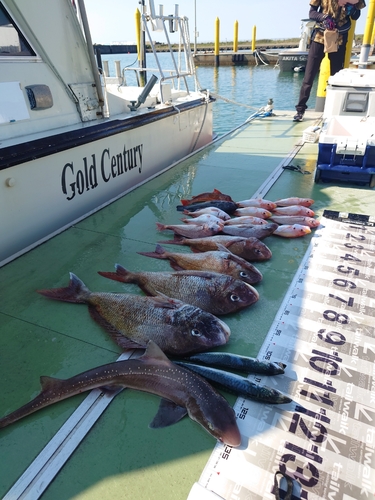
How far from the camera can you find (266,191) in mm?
5074

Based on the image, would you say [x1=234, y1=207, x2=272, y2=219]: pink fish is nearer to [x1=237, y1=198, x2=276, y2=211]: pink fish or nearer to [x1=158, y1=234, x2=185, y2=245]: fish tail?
[x1=237, y1=198, x2=276, y2=211]: pink fish

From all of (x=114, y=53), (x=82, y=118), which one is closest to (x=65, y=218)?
(x=82, y=118)

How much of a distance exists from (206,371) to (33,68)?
379 centimetres

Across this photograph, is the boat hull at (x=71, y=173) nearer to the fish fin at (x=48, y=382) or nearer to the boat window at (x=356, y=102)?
the fish fin at (x=48, y=382)

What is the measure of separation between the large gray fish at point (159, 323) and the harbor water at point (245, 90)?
9.06m

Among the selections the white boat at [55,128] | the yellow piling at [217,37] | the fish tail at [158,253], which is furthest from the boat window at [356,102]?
the yellow piling at [217,37]

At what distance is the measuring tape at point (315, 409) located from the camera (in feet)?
5.50

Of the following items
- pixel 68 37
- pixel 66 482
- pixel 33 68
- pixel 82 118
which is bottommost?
pixel 66 482

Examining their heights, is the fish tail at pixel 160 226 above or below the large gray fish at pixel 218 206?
below

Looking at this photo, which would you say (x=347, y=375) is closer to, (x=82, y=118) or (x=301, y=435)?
(x=301, y=435)

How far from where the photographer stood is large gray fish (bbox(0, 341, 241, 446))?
1.90 meters

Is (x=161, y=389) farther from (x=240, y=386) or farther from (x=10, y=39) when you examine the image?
(x=10, y=39)

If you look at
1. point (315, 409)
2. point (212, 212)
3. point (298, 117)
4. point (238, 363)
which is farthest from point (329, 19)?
point (315, 409)

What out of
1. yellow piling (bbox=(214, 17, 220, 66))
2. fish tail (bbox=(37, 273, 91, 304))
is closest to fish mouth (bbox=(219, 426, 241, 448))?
fish tail (bbox=(37, 273, 91, 304))
